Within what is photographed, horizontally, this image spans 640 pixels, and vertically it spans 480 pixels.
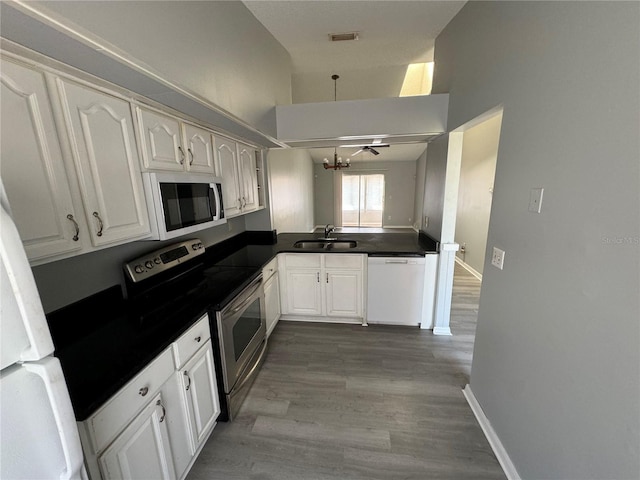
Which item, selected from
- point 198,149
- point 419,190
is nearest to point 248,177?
point 198,149

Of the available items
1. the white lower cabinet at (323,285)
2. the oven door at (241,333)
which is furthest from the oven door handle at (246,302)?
the white lower cabinet at (323,285)

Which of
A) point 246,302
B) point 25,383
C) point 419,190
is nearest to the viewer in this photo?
point 25,383

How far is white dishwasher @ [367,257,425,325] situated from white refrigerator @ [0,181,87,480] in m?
2.49

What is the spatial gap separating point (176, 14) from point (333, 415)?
2619mm

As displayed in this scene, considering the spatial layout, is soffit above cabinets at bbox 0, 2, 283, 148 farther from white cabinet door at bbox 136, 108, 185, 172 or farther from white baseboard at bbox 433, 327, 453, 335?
white baseboard at bbox 433, 327, 453, 335

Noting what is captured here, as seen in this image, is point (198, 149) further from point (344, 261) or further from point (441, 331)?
point (441, 331)

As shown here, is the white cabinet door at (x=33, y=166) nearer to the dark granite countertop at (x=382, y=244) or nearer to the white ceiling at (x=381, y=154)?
the dark granite countertop at (x=382, y=244)

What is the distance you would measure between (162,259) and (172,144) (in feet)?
2.60

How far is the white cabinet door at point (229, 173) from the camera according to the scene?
2.11 m

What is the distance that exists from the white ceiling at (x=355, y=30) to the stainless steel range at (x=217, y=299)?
81.1 inches

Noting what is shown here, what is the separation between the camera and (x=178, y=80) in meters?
1.33

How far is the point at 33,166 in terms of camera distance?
3.09ft

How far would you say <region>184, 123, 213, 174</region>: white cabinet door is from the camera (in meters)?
1.73

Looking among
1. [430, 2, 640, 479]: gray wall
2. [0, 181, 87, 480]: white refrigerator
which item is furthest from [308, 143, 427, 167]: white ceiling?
[0, 181, 87, 480]: white refrigerator
